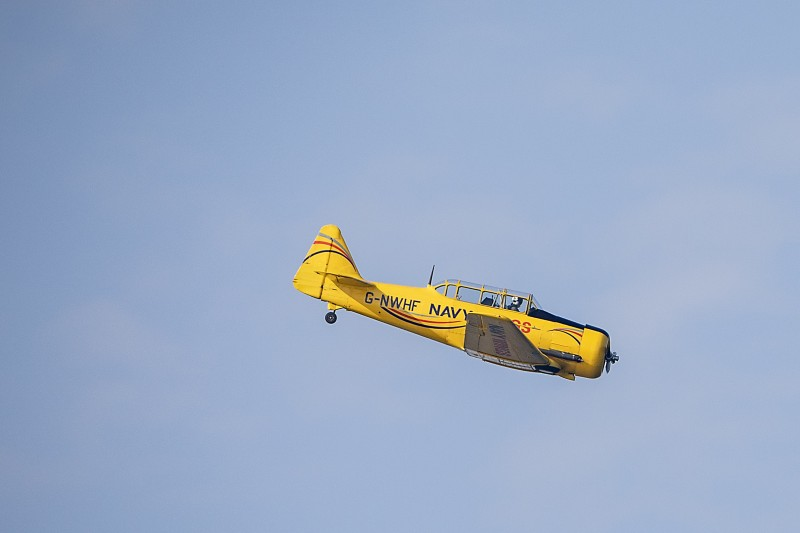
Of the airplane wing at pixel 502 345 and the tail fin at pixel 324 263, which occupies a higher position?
Answer: the tail fin at pixel 324 263

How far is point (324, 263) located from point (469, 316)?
7.13m

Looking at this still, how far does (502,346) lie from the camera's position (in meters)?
42.4

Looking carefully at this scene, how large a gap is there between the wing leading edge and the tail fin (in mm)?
5430

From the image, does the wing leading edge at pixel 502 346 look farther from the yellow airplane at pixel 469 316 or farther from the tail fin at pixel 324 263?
the tail fin at pixel 324 263

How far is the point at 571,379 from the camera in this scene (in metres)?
44.0

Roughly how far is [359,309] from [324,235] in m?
3.13

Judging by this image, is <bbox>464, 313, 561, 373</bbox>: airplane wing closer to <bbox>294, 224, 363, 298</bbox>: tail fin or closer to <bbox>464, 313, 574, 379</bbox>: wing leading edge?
<bbox>464, 313, 574, 379</bbox>: wing leading edge

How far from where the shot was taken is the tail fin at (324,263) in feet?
152

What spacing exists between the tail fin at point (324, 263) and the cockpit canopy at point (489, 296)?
336cm

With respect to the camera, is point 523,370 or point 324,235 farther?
point 324,235

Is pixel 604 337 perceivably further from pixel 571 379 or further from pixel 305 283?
pixel 305 283

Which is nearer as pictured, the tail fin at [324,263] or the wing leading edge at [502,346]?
the wing leading edge at [502,346]

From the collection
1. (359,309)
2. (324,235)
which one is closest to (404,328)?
(359,309)

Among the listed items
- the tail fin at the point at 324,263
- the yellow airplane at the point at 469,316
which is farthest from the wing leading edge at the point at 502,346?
the tail fin at the point at 324,263
